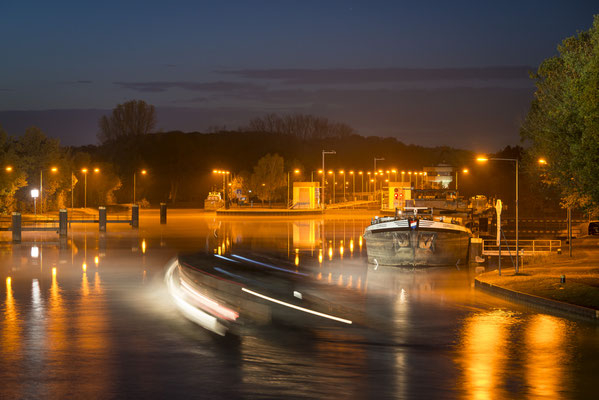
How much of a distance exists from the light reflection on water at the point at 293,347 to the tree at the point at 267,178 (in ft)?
318

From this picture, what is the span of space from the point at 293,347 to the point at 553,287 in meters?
9.72

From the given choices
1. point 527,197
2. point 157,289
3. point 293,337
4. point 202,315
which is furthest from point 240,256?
point 527,197

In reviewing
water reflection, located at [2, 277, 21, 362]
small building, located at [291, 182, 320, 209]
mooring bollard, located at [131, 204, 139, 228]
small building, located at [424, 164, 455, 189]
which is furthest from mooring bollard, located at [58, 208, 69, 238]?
small building, located at [424, 164, 455, 189]

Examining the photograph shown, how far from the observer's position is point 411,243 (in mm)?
28531

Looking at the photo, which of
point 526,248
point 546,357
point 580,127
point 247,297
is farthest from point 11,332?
point 526,248

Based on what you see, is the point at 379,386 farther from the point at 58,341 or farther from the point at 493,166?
the point at 493,166

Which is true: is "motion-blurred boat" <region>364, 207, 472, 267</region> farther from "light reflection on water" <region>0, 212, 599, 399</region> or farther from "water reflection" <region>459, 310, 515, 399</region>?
"water reflection" <region>459, 310, 515, 399</region>

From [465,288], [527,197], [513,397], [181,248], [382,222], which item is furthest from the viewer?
[527,197]

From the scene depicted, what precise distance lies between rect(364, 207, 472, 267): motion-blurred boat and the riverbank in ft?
12.5

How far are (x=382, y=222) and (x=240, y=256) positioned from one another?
19.6 feet

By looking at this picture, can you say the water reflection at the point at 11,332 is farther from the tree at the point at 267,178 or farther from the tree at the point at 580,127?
the tree at the point at 267,178

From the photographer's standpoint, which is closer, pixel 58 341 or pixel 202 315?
pixel 58 341

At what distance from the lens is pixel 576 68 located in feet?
67.4

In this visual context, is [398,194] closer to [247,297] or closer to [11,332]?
[247,297]
